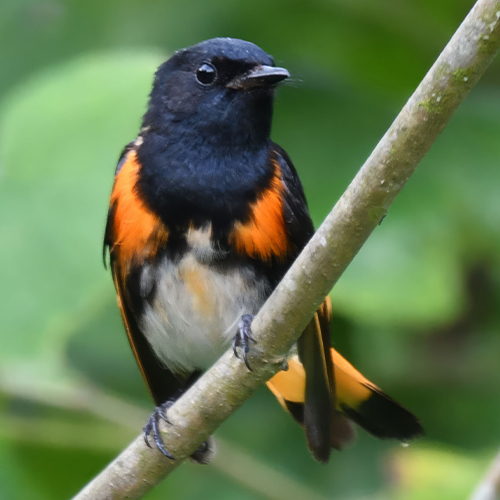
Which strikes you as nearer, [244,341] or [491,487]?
[244,341]

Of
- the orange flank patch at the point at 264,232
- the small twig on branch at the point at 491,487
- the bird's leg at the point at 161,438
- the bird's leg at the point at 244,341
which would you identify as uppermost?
the orange flank patch at the point at 264,232

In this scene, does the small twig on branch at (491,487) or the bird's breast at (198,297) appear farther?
the bird's breast at (198,297)

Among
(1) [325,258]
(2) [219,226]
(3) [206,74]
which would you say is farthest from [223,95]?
(1) [325,258]

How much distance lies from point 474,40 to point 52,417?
2497mm

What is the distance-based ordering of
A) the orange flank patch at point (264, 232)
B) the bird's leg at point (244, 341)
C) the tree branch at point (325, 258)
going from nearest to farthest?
the tree branch at point (325, 258), the bird's leg at point (244, 341), the orange flank patch at point (264, 232)

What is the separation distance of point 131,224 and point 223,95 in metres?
0.54

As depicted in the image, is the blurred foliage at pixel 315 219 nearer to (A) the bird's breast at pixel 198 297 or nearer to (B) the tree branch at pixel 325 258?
(A) the bird's breast at pixel 198 297

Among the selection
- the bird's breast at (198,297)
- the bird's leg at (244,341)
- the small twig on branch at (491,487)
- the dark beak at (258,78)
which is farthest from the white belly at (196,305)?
the small twig on branch at (491,487)

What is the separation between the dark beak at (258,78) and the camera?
9.12 ft

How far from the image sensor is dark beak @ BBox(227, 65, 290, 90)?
2781mm

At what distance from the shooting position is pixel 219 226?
2.75 metres

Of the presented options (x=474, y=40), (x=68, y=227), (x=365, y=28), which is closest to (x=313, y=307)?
(x=474, y=40)

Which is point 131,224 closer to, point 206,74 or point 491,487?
point 206,74

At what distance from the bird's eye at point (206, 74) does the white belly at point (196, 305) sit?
634mm
